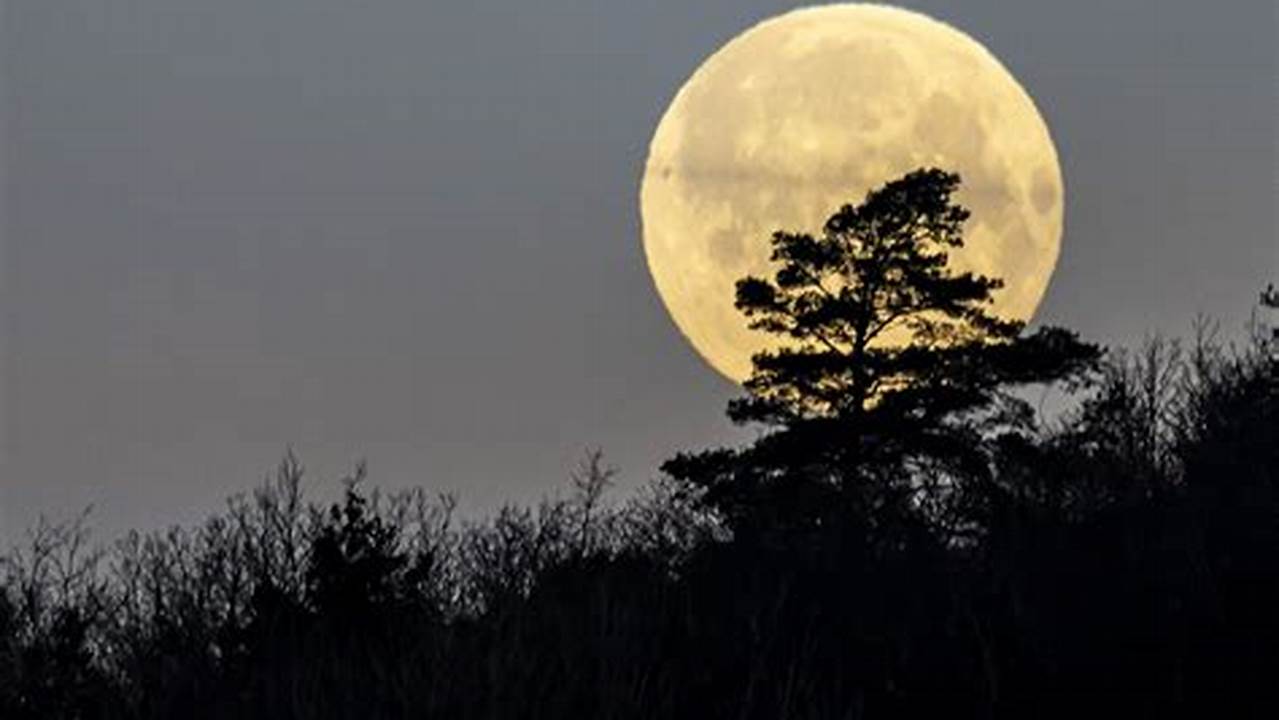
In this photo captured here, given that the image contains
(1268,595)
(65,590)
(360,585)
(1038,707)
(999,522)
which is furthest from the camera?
(65,590)

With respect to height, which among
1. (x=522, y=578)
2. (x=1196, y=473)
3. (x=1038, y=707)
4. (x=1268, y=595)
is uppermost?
(x=522, y=578)

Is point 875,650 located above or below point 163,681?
below

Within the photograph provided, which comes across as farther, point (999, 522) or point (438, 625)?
point (999, 522)

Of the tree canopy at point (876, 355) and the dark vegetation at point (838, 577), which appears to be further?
the tree canopy at point (876, 355)

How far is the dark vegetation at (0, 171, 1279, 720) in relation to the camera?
37.5m

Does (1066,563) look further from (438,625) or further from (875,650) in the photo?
(438,625)

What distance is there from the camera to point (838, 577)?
45969mm

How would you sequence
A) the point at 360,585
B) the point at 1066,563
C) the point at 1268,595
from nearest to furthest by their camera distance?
the point at 1268,595 < the point at 1066,563 < the point at 360,585

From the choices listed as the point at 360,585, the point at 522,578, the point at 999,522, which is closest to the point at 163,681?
the point at 360,585

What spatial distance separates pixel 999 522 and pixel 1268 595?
962 cm

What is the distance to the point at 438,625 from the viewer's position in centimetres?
3841

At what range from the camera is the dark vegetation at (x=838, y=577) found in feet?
123

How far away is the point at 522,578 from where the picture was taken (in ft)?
236

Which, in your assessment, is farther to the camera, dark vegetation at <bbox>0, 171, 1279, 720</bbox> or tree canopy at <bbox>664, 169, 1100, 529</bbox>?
tree canopy at <bbox>664, 169, 1100, 529</bbox>
